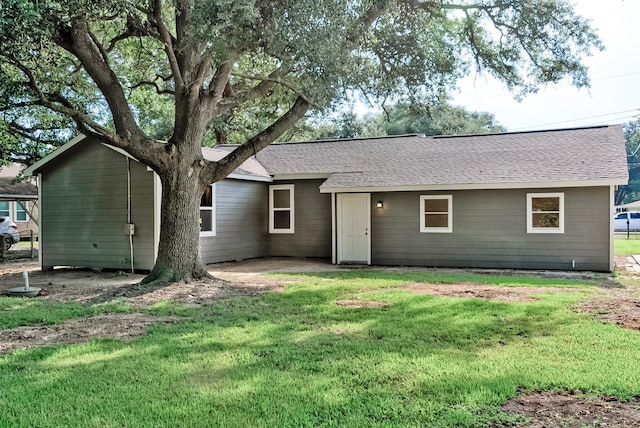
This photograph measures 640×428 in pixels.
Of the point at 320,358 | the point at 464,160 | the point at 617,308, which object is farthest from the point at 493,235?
the point at 320,358

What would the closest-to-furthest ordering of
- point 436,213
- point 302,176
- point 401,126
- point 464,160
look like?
1. point 436,213
2. point 464,160
3. point 302,176
4. point 401,126

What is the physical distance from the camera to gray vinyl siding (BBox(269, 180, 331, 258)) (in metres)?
16.1

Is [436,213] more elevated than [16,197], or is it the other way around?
[16,197]

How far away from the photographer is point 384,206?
14.6m

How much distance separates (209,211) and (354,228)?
4.09 metres

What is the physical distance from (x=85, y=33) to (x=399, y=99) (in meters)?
7.38

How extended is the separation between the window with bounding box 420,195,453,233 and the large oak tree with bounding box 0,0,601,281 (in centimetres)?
282

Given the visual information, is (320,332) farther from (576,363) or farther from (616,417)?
(616,417)

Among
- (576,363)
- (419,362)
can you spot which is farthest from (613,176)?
(419,362)

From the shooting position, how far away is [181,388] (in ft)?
13.6

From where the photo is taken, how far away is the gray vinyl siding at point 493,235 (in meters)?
12.5

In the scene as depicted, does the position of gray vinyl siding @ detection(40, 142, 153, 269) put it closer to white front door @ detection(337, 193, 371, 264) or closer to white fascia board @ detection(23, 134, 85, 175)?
white fascia board @ detection(23, 134, 85, 175)

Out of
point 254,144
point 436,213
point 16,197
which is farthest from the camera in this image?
point 16,197

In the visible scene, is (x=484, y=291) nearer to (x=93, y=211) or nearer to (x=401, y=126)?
(x=93, y=211)
